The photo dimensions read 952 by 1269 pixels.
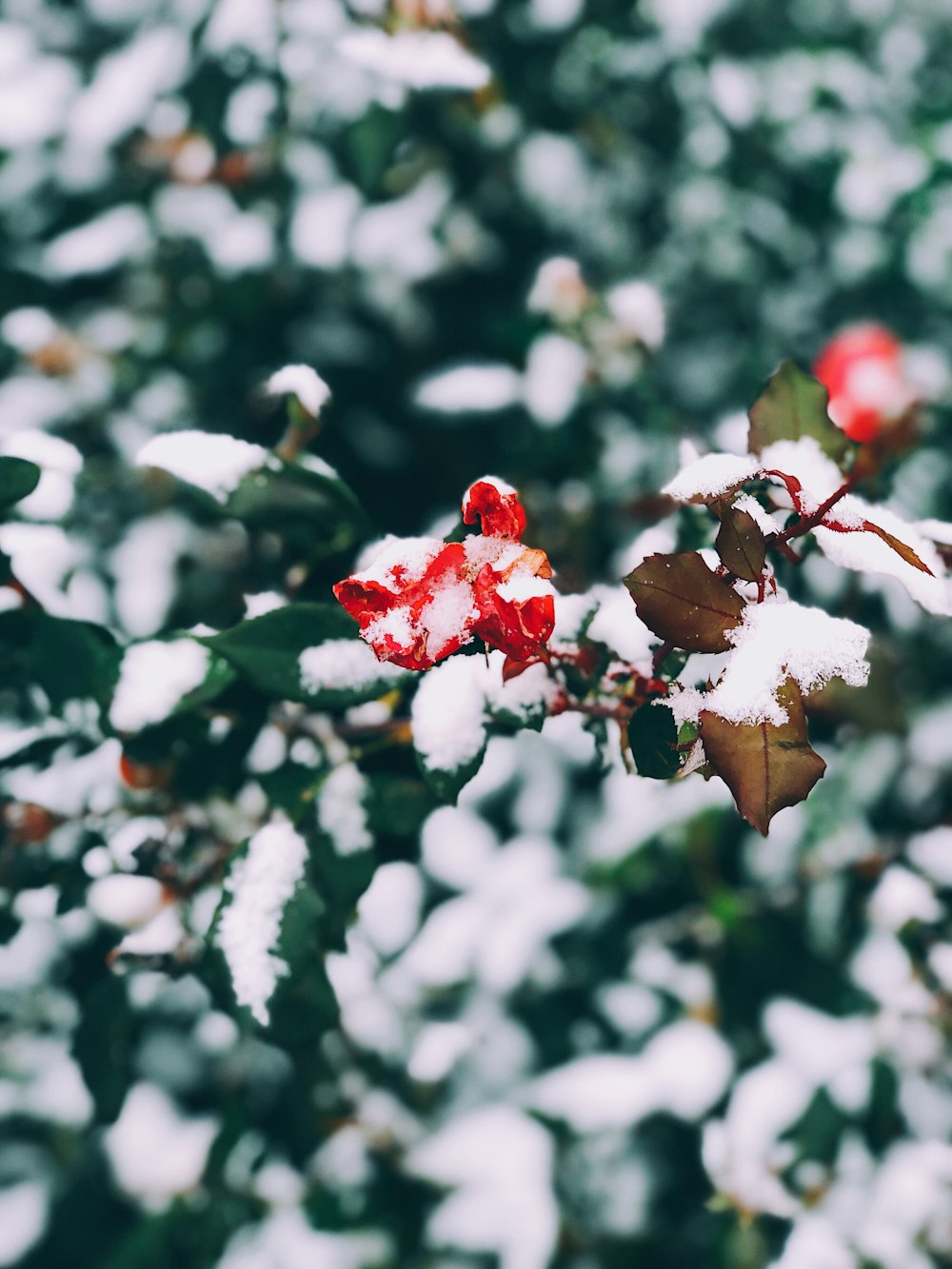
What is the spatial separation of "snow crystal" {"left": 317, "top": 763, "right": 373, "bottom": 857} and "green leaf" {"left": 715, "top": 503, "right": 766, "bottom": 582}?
32cm

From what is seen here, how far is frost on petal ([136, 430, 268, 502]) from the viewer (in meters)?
0.65

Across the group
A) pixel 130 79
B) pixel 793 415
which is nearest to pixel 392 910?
pixel 793 415

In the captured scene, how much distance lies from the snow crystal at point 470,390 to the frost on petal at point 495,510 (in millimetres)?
766

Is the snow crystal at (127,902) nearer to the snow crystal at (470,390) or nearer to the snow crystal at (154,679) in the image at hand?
the snow crystal at (154,679)

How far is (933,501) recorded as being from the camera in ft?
4.49

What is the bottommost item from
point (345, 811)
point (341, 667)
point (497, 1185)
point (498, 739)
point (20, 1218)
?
point (20, 1218)

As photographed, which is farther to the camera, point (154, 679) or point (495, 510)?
point (154, 679)

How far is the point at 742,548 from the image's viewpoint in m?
0.48

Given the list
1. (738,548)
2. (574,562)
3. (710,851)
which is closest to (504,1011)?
(710,851)

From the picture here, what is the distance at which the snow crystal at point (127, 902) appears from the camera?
1012 millimetres

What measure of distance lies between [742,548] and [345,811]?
1.08 feet

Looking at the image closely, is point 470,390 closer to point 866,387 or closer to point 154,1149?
point 866,387

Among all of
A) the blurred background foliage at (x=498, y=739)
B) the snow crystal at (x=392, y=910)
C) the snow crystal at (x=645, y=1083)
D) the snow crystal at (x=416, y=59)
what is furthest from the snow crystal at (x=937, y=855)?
the snow crystal at (x=416, y=59)

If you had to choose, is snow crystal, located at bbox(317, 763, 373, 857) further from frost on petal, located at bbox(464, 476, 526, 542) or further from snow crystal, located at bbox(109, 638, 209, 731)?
frost on petal, located at bbox(464, 476, 526, 542)
